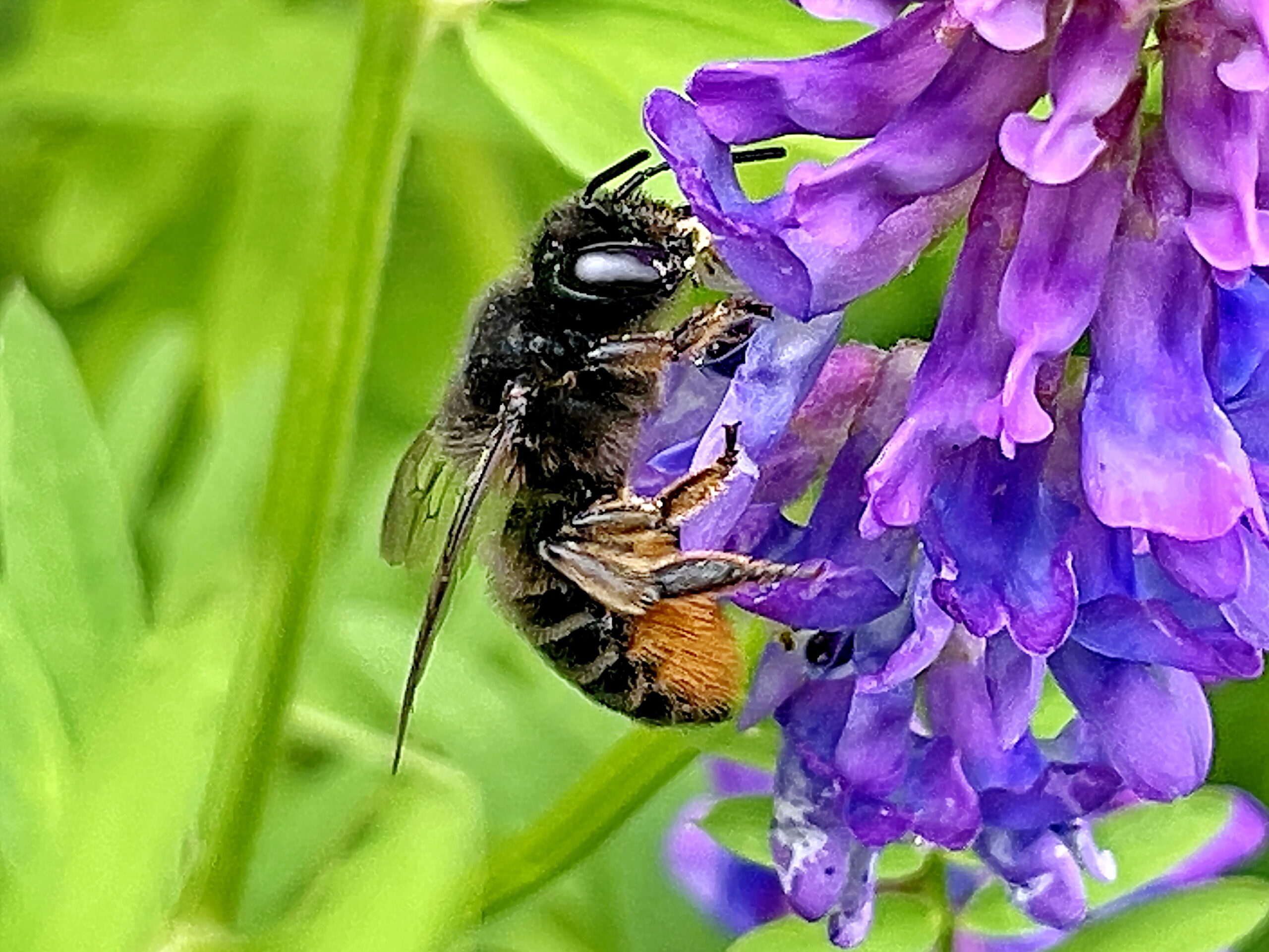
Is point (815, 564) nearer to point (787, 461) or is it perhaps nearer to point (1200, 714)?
point (787, 461)

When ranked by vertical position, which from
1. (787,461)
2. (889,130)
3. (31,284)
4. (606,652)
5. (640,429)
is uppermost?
(889,130)

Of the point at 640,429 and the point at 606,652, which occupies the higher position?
the point at 640,429

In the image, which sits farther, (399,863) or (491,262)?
(491,262)

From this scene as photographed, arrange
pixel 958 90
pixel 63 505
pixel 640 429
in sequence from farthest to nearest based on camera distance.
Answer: pixel 63 505 < pixel 640 429 < pixel 958 90

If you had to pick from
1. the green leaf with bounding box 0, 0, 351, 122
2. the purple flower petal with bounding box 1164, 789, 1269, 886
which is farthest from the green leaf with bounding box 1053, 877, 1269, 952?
the green leaf with bounding box 0, 0, 351, 122

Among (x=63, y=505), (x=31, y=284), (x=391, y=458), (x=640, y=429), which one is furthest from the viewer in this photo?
(x=31, y=284)

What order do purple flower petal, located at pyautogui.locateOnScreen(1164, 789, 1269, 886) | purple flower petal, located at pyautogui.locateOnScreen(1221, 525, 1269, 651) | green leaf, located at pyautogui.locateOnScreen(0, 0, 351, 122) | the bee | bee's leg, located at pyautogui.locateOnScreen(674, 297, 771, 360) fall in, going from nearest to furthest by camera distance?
purple flower petal, located at pyautogui.locateOnScreen(1221, 525, 1269, 651) < bee's leg, located at pyautogui.locateOnScreen(674, 297, 771, 360) < the bee < purple flower petal, located at pyautogui.locateOnScreen(1164, 789, 1269, 886) < green leaf, located at pyautogui.locateOnScreen(0, 0, 351, 122)

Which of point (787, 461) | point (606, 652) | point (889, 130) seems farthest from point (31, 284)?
point (889, 130)

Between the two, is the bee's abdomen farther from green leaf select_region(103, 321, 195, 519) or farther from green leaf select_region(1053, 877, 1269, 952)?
green leaf select_region(103, 321, 195, 519)
